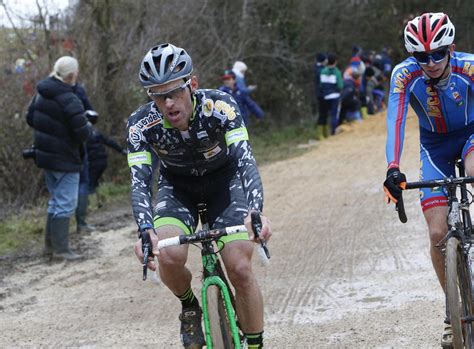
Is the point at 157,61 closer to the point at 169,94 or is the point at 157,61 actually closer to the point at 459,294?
the point at 169,94

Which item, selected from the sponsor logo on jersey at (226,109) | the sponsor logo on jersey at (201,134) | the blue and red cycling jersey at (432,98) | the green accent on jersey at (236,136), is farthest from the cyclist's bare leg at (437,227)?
the sponsor logo on jersey at (201,134)

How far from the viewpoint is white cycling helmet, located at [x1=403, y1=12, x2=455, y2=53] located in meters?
5.40

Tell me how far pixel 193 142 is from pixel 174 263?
2.48ft

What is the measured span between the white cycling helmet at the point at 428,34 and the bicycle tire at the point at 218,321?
199 cm

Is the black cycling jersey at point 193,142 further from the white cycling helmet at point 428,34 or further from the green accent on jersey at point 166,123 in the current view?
the white cycling helmet at point 428,34

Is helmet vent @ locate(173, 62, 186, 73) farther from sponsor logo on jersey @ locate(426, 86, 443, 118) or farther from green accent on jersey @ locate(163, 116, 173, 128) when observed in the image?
sponsor logo on jersey @ locate(426, 86, 443, 118)

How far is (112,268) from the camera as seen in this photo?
372 inches

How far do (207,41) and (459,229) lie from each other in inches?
666

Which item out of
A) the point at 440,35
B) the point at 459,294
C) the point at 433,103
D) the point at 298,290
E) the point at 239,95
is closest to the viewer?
the point at 459,294

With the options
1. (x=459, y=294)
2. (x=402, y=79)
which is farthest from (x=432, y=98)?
(x=459, y=294)

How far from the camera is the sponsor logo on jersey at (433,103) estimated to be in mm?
5719

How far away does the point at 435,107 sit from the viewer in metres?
5.76

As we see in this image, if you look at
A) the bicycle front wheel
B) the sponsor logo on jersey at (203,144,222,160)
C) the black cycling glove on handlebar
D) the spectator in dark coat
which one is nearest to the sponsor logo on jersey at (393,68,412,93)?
the black cycling glove on handlebar

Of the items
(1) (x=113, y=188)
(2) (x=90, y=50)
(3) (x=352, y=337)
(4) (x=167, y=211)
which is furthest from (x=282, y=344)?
(2) (x=90, y=50)
